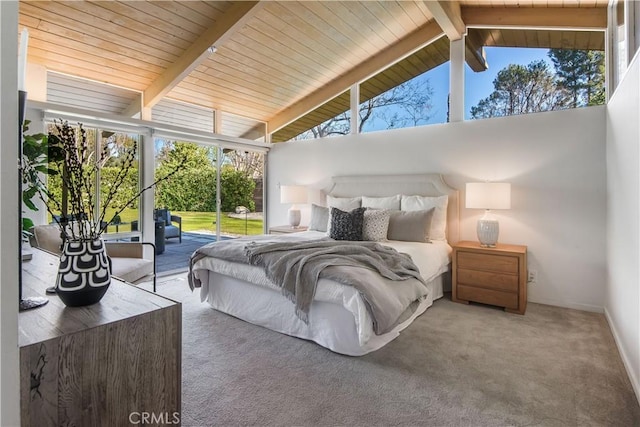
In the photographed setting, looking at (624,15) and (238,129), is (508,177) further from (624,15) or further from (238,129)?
(238,129)

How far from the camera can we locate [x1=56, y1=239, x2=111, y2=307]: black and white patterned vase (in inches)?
45.6

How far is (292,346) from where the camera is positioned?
251 centimetres

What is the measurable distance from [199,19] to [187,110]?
180cm

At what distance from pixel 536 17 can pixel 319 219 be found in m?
3.37

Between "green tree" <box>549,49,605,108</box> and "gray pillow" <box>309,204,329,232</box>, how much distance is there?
9.90ft

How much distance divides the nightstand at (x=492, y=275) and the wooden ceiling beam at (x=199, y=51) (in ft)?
10.6

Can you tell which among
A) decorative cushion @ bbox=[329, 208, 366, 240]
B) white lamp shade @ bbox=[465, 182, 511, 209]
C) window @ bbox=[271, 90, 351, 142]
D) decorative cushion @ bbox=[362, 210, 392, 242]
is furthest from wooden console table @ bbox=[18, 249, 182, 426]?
window @ bbox=[271, 90, 351, 142]

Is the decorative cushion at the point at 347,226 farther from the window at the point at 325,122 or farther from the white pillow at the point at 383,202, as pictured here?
the window at the point at 325,122

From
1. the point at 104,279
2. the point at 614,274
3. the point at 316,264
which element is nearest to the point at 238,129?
the point at 316,264

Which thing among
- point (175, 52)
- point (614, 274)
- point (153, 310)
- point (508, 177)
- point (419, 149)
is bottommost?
point (614, 274)

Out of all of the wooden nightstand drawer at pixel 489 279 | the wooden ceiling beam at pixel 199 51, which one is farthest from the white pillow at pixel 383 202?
the wooden ceiling beam at pixel 199 51

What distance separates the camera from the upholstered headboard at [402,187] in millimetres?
4070

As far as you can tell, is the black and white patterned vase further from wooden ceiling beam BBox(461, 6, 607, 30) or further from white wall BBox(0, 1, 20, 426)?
wooden ceiling beam BBox(461, 6, 607, 30)

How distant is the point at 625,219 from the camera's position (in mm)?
2303
